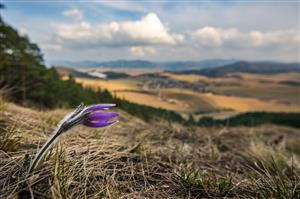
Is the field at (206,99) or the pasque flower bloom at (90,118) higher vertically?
the pasque flower bloom at (90,118)

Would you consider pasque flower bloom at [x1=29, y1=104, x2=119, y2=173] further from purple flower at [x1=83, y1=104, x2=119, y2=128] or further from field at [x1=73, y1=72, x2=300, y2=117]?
field at [x1=73, y1=72, x2=300, y2=117]

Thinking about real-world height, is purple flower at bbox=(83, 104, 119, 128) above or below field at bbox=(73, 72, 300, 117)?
above

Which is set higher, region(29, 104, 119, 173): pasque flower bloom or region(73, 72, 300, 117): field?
region(29, 104, 119, 173): pasque flower bloom

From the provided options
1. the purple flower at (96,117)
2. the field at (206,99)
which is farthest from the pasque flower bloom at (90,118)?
the field at (206,99)

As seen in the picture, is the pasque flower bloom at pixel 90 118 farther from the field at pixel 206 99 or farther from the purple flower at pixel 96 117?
the field at pixel 206 99

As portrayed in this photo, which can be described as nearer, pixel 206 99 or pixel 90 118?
pixel 90 118

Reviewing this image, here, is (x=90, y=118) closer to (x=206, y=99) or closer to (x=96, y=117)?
(x=96, y=117)

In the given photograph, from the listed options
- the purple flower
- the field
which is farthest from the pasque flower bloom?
the field

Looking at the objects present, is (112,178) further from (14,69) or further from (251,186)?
(14,69)

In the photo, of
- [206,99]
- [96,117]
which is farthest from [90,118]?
[206,99]

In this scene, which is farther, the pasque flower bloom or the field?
the field

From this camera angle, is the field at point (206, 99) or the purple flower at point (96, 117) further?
the field at point (206, 99)

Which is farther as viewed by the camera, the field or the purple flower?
the field
